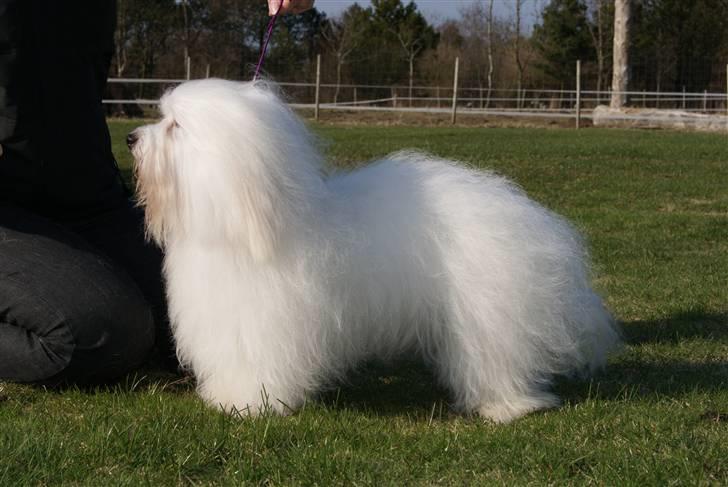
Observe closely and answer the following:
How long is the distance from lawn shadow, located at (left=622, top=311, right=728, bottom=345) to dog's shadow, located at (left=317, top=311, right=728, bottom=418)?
1cm

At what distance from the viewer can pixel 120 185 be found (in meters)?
3.74

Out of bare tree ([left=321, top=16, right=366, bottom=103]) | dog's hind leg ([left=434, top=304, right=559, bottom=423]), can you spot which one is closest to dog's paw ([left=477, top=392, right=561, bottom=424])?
dog's hind leg ([left=434, top=304, right=559, bottom=423])

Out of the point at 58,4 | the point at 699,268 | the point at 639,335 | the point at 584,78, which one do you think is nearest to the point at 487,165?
the point at 699,268

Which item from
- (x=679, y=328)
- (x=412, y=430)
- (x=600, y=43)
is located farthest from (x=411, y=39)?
(x=412, y=430)

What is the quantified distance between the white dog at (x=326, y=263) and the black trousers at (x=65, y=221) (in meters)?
0.35

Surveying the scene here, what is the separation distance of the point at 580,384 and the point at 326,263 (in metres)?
1.12

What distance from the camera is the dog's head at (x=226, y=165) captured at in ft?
8.18

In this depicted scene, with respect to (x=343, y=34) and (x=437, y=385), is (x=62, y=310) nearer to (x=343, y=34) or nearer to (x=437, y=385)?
(x=437, y=385)

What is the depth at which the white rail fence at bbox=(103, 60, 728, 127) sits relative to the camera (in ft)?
73.4

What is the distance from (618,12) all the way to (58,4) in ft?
70.8

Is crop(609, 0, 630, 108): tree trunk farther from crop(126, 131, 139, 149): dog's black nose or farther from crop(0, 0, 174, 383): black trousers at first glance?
crop(126, 131, 139, 149): dog's black nose

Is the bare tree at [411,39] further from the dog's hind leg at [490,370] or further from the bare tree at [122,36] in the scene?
the dog's hind leg at [490,370]

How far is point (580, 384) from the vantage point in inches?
128

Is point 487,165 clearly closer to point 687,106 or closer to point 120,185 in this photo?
point 120,185
